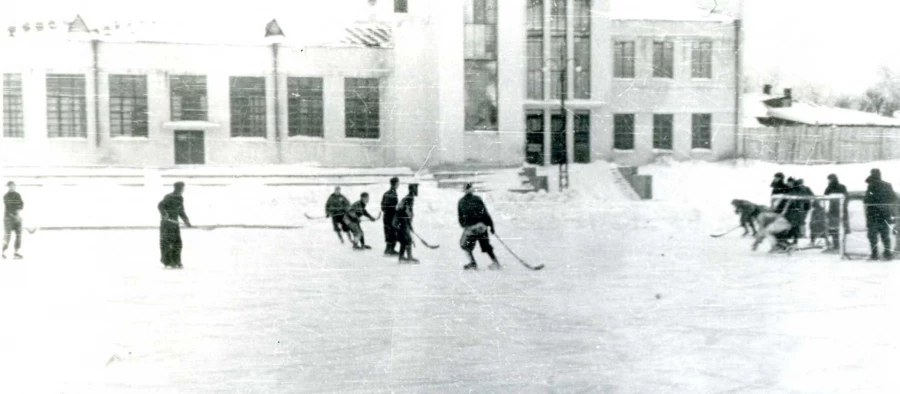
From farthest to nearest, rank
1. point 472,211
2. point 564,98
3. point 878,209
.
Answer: point 878,209
point 472,211
point 564,98

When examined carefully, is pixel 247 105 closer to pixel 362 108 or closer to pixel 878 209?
pixel 362 108

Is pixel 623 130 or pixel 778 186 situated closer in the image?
pixel 623 130

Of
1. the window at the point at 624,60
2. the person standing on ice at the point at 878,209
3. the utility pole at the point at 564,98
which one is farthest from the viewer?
the person standing on ice at the point at 878,209

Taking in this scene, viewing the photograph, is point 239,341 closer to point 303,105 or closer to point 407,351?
point 407,351

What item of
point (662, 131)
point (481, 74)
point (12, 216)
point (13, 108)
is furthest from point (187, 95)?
point (662, 131)

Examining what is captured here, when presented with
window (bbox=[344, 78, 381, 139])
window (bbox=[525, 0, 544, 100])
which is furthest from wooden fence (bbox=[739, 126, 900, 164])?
window (bbox=[344, 78, 381, 139])

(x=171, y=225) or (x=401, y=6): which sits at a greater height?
(x=401, y=6)

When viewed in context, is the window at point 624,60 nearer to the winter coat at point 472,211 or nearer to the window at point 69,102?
the winter coat at point 472,211

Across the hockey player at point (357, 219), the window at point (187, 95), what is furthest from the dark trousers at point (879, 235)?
the window at point (187, 95)
